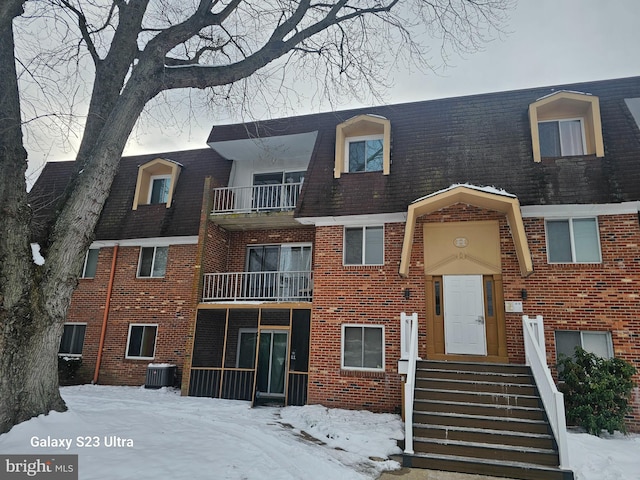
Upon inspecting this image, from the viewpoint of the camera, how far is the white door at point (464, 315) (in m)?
9.73

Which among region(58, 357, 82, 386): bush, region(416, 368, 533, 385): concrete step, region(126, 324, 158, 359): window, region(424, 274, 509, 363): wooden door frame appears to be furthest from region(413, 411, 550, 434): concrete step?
region(58, 357, 82, 386): bush

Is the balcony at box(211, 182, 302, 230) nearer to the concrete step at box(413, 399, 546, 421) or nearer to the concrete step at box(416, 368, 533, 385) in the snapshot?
the concrete step at box(416, 368, 533, 385)

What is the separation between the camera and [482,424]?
23.7 feet

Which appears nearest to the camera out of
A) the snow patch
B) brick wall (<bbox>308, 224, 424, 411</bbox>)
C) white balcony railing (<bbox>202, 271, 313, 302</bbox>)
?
the snow patch

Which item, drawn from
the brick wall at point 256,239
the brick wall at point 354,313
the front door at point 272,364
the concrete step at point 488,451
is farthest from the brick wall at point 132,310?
the concrete step at point 488,451

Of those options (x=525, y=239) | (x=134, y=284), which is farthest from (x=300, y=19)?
(x=134, y=284)

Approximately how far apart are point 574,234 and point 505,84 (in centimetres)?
508

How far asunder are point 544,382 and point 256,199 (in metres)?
9.55

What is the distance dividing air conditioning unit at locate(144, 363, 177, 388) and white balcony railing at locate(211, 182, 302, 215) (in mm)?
4943

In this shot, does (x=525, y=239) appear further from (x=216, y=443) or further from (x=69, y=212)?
(x=69, y=212)

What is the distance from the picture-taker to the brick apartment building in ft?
30.8

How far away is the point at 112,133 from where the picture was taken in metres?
6.38

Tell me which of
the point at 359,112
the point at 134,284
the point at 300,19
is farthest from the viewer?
the point at 134,284

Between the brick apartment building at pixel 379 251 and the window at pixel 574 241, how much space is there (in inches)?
1.6
